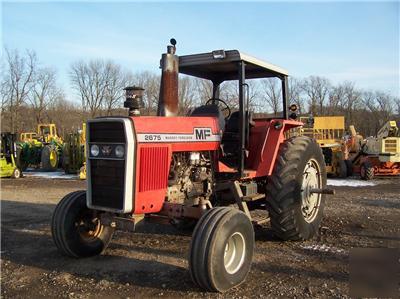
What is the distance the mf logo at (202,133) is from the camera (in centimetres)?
531

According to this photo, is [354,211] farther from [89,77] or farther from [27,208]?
[89,77]

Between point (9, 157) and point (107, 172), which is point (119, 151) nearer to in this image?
point (107, 172)

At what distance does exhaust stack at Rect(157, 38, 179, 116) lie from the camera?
5.61 m

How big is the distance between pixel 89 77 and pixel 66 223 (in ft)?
170

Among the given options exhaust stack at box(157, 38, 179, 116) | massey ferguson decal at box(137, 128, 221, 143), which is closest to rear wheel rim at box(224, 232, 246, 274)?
massey ferguson decal at box(137, 128, 221, 143)

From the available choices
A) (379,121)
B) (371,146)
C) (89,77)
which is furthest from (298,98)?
(371,146)

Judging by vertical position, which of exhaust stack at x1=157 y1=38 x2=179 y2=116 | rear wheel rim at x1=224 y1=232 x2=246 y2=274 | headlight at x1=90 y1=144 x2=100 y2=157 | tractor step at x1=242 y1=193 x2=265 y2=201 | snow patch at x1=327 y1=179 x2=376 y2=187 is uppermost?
exhaust stack at x1=157 y1=38 x2=179 y2=116

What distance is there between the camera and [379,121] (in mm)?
50625

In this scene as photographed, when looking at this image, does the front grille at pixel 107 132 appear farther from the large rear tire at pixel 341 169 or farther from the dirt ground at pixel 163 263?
the large rear tire at pixel 341 169

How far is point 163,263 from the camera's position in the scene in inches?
207

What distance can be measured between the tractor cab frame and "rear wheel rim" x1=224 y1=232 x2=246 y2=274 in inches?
45.4

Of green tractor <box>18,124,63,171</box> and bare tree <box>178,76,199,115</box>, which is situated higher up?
bare tree <box>178,76,199,115</box>

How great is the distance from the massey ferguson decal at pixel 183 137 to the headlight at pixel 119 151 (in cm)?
19

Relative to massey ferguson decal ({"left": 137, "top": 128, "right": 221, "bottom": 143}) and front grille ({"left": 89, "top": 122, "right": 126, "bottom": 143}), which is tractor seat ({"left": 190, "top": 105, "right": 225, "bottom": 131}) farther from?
front grille ({"left": 89, "top": 122, "right": 126, "bottom": 143})
